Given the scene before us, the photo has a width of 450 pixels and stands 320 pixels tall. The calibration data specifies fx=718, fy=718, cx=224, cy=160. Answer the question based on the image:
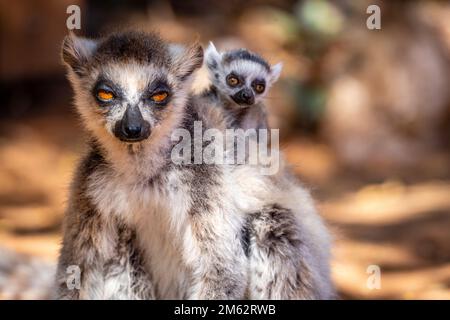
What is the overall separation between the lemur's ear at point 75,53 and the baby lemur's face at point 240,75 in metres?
1.63

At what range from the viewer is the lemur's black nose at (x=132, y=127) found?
5.09 meters

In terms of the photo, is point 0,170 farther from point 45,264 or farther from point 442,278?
point 442,278

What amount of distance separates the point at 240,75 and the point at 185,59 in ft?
4.08

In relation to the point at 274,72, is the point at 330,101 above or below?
above

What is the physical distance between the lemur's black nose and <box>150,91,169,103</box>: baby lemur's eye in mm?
224

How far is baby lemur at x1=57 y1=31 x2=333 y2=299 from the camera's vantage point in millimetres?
5438

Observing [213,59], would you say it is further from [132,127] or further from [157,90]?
[132,127]

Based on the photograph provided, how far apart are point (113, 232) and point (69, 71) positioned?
132cm

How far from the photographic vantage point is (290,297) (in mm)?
5707

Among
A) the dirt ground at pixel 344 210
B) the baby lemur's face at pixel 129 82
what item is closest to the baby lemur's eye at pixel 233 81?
the dirt ground at pixel 344 210

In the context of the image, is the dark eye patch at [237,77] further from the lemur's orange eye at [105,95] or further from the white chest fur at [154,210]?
the lemur's orange eye at [105,95]

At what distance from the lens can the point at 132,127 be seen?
5090 millimetres

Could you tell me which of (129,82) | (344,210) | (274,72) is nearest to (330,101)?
(344,210)

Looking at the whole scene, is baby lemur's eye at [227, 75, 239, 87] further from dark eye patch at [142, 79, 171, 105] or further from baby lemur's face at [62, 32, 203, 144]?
dark eye patch at [142, 79, 171, 105]
